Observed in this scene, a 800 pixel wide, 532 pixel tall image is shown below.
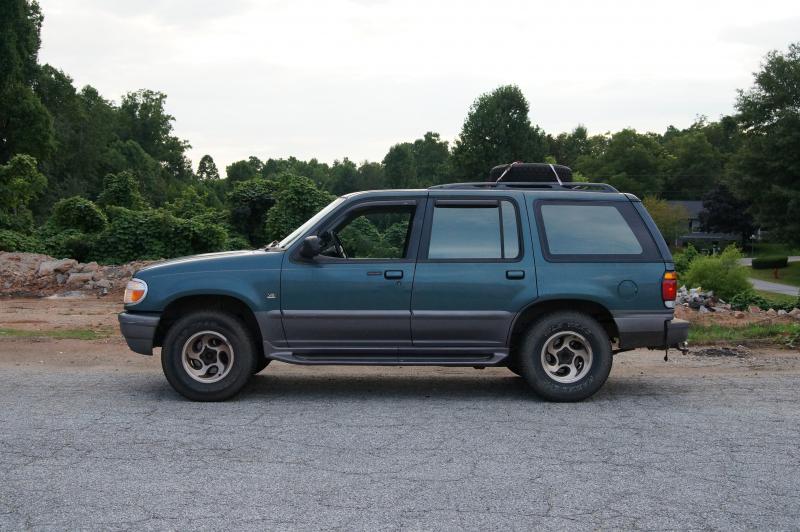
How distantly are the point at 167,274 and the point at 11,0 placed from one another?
172 feet

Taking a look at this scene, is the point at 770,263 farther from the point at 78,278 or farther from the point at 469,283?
the point at 469,283

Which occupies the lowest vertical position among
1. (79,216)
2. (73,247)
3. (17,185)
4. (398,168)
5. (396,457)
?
(396,457)

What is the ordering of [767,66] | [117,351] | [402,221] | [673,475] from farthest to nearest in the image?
1. [767,66]
2. [117,351]
3. [402,221]
4. [673,475]

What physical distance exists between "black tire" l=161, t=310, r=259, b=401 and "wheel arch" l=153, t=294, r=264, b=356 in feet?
0.60

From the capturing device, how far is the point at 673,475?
5.62 meters

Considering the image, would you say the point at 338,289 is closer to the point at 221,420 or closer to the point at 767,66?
the point at 221,420

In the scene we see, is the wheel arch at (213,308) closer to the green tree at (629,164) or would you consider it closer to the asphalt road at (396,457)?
the asphalt road at (396,457)

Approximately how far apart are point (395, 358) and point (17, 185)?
31170 millimetres

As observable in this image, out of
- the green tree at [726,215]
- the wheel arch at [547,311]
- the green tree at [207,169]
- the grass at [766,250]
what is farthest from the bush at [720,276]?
the green tree at [207,169]

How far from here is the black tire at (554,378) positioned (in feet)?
25.7

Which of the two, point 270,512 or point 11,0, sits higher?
point 11,0

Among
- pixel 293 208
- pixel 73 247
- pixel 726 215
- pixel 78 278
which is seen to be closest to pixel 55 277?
pixel 78 278

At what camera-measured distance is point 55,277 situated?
21031 mm

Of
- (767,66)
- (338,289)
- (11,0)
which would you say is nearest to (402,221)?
(338,289)
